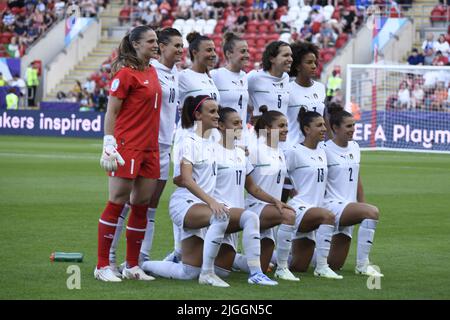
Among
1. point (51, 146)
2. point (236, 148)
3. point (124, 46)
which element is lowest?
point (51, 146)

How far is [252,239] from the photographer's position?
8.94 m

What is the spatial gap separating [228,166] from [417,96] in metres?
22.0

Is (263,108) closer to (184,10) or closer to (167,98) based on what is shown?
(167,98)

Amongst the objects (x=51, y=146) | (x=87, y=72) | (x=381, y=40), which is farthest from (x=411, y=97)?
(x=87, y=72)

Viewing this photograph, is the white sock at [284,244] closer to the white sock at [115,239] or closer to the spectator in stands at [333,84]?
the white sock at [115,239]

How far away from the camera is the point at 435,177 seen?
2180 centimetres

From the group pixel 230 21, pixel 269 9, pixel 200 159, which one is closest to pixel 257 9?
pixel 269 9

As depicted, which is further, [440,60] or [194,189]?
[440,60]

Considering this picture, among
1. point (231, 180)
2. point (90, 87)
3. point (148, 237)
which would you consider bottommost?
point (148, 237)

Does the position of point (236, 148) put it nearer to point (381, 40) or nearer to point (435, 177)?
point (435, 177)

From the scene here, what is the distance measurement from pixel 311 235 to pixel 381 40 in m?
28.4

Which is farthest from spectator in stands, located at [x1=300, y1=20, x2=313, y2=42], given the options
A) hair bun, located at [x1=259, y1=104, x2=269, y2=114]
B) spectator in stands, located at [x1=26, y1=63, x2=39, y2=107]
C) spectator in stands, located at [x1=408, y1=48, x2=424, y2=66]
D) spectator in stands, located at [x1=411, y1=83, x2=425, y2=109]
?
hair bun, located at [x1=259, y1=104, x2=269, y2=114]

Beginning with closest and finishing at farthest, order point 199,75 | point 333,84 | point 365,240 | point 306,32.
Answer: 1. point 365,240
2. point 199,75
3. point 333,84
4. point 306,32

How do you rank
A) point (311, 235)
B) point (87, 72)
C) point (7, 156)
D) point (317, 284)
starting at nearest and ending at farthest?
point (317, 284) < point (311, 235) < point (7, 156) < point (87, 72)
